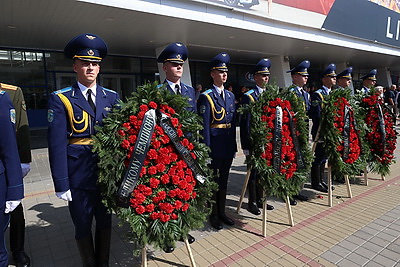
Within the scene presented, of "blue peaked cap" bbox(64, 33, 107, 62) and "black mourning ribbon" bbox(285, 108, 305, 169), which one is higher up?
"blue peaked cap" bbox(64, 33, 107, 62)

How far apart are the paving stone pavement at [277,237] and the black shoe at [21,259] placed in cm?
8

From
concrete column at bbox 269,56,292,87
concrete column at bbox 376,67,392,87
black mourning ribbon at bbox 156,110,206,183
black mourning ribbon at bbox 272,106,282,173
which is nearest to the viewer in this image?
black mourning ribbon at bbox 156,110,206,183

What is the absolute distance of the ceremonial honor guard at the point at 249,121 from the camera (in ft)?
11.1

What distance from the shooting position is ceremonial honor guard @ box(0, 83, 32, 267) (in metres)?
2.47

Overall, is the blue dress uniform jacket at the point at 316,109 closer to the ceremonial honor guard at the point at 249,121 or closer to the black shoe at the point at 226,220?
the ceremonial honor guard at the point at 249,121

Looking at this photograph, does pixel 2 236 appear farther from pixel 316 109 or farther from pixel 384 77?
pixel 384 77

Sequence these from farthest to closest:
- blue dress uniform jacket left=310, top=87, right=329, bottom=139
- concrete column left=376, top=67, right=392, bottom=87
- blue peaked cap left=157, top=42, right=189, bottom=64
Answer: concrete column left=376, top=67, right=392, bottom=87
blue dress uniform jacket left=310, top=87, right=329, bottom=139
blue peaked cap left=157, top=42, right=189, bottom=64

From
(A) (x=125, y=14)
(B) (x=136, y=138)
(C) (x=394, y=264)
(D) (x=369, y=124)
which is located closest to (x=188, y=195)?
(B) (x=136, y=138)

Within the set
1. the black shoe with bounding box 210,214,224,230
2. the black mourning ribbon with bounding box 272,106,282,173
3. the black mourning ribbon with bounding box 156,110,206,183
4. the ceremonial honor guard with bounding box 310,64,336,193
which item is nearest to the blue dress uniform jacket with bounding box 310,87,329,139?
the ceremonial honor guard with bounding box 310,64,336,193

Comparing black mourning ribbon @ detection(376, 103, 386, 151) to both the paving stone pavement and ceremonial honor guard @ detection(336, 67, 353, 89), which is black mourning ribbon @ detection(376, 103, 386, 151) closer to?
ceremonial honor guard @ detection(336, 67, 353, 89)

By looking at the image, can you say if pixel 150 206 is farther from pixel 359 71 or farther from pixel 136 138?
pixel 359 71

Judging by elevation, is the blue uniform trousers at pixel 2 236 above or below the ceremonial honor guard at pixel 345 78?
below

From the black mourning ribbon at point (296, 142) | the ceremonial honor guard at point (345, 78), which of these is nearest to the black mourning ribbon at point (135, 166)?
the black mourning ribbon at point (296, 142)

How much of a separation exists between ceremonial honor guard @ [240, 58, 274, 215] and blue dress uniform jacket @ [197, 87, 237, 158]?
169mm
